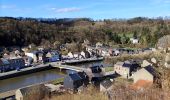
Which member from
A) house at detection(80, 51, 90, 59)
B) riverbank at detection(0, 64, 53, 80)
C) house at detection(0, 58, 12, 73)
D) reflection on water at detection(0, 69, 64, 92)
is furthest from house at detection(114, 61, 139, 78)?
house at detection(80, 51, 90, 59)

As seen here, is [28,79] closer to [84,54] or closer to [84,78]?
[84,78]

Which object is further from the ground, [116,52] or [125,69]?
[125,69]

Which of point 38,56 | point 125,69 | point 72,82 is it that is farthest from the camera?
point 38,56

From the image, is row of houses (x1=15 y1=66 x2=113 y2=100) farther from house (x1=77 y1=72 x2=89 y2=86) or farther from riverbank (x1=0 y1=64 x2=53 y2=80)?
riverbank (x1=0 y1=64 x2=53 y2=80)

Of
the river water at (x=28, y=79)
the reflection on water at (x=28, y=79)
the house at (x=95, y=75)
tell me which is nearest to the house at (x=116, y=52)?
the river water at (x=28, y=79)

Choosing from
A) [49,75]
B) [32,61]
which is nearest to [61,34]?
[32,61]

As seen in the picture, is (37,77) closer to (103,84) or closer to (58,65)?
(58,65)

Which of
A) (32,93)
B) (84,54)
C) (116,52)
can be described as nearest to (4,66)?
(84,54)

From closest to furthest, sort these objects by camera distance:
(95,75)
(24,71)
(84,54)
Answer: (95,75)
(24,71)
(84,54)
